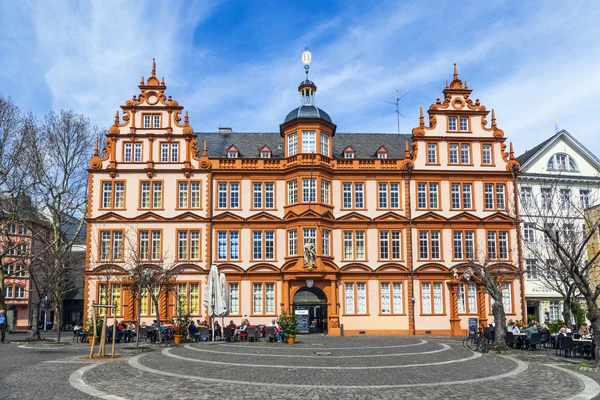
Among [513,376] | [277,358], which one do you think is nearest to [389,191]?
[277,358]

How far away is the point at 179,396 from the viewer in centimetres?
1402

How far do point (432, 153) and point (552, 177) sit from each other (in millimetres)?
10026

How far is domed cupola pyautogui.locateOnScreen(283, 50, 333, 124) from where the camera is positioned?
46.2 meters

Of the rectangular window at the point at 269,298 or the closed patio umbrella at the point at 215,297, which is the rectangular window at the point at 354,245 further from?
the closed patio umbrella at the point at 215,297

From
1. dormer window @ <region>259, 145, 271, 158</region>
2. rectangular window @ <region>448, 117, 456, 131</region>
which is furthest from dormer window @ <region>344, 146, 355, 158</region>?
rectangular window @ <region>448, 117, 456, 131</region>

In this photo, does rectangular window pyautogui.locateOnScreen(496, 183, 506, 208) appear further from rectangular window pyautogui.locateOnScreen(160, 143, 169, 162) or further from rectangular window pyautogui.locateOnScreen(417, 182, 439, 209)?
rectangular window pyautogui.locateOnScreen(160, 143, 169, 162)

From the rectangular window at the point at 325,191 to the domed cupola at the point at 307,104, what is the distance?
4.94 metres

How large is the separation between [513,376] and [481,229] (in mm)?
28433

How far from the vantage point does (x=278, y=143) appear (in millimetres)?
49438

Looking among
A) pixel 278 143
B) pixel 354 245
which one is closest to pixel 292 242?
pixel 354 245

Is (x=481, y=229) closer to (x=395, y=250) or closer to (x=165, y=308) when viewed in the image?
(x=395, y=250)

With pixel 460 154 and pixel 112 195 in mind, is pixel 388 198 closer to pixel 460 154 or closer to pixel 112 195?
pixel 460 154

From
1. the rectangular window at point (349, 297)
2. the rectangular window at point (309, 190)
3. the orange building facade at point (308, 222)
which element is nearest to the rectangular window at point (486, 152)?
the orange building facade at point (308, 222)

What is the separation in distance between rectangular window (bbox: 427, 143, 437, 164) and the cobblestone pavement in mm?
22531
